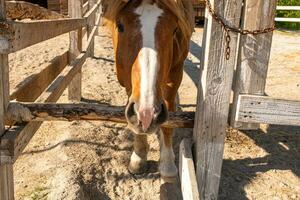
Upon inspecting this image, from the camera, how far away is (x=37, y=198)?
302cm

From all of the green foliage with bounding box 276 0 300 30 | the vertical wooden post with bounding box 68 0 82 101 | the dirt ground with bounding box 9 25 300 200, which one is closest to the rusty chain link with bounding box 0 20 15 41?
the dirt ground with bounding box 9 25 300 200

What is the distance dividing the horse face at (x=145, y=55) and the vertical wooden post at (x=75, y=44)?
2.73 meters

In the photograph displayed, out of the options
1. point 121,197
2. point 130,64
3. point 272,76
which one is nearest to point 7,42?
point 130,64

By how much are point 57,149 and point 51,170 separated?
403mm

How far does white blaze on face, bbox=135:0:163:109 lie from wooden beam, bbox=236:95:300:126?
1.87 feet

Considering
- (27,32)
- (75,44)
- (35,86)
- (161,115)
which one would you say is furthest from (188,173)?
(75,44)

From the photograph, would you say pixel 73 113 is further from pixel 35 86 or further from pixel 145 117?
pixel 35 86

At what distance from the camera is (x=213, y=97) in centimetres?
218

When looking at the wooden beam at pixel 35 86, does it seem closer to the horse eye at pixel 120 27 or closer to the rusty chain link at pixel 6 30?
the rusty chain link at pixel 6 30

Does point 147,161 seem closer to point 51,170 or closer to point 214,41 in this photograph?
point 51,170

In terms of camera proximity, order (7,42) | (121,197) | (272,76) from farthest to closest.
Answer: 1. (272,76)
2. (121,197)
3. (7,42)

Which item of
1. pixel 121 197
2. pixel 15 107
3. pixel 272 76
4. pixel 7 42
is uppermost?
pixel 7 42

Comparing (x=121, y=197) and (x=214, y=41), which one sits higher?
(x=214, y=41)

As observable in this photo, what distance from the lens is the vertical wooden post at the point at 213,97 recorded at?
2037 mm
